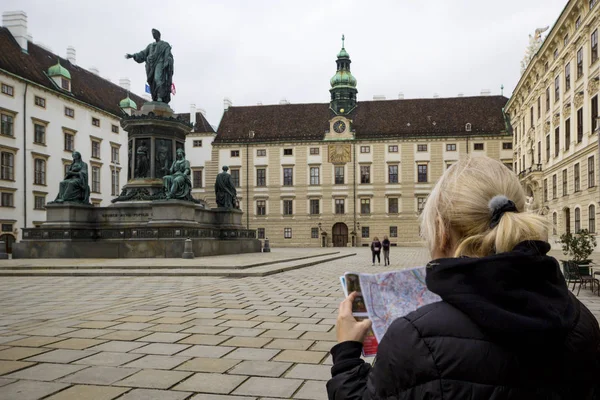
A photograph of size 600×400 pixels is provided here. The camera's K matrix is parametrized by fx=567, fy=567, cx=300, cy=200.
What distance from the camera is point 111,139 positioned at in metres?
49.8

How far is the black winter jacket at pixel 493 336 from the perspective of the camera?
1450 mm

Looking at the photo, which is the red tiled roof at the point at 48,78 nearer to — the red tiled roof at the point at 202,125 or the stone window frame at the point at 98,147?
the stone window frame at the point at 98,147

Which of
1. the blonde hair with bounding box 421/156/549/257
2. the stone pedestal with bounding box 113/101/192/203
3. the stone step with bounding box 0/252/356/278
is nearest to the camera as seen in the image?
the blonde hair with bounding box 421/156/549/257

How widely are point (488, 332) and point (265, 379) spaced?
10.9ft

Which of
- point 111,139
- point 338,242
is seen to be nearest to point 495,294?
point 111,139

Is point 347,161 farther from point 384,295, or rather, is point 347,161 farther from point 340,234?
point 384,295

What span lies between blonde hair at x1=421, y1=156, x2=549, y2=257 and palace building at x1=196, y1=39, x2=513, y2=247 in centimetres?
5412

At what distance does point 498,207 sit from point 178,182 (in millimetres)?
20618

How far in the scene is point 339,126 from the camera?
188 feet

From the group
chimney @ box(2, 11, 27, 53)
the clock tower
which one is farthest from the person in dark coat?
the clock tower

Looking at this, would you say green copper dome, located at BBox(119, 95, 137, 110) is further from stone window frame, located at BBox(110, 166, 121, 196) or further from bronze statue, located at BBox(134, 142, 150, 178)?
bronze statue, located at BBox(134, 142, 150, 178)

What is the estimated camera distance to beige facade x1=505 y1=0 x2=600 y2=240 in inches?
1134

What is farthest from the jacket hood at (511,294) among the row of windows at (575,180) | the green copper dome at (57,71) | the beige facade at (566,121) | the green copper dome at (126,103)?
the green copper dome at (126,103)

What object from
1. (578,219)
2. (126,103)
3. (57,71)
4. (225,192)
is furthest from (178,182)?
(126,103)
